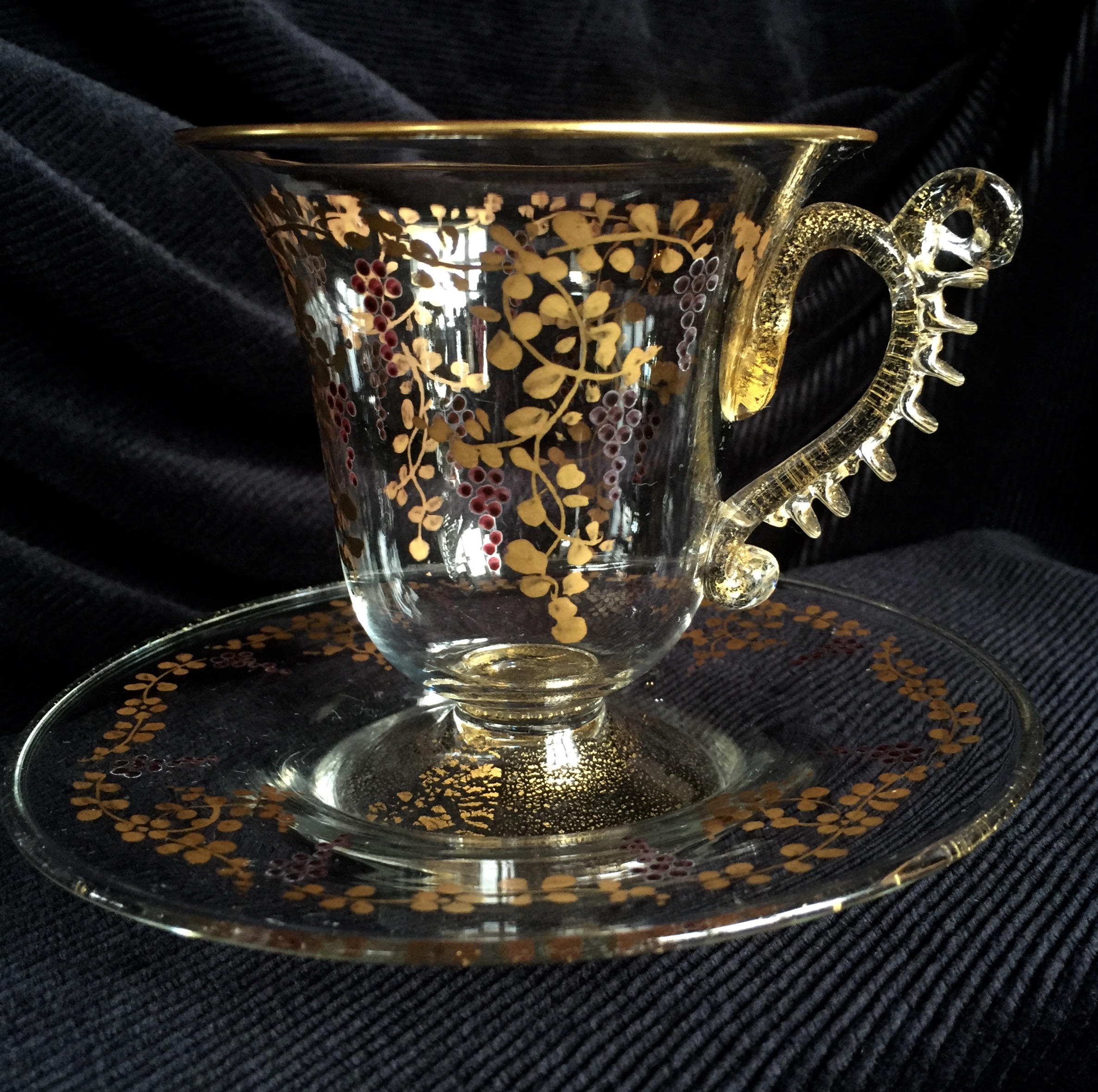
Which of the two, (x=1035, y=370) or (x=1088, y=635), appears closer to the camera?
(x=1088, y=635)

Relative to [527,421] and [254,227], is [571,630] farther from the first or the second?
[254,227]

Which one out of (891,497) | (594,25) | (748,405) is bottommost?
(891,497)

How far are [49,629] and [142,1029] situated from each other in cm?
39

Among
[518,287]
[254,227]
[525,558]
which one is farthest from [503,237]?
[254,227]

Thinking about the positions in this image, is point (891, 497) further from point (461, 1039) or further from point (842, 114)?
point (461, 1039)

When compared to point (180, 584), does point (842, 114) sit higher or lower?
higher

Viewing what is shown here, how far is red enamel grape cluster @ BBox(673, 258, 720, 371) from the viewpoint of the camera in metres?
0.52

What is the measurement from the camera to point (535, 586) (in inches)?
21.6

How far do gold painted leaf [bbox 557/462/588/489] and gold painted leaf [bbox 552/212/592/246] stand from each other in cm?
9

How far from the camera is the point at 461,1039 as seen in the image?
48 centimetres

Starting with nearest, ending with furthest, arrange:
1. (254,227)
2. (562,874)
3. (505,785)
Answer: (562,874) < (505,785) < (254,227)

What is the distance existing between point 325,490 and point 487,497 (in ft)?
1.32

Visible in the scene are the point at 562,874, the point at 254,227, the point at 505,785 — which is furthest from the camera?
the point at 254,227

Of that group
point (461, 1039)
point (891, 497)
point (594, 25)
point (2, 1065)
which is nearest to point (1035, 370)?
point (891, 497)
